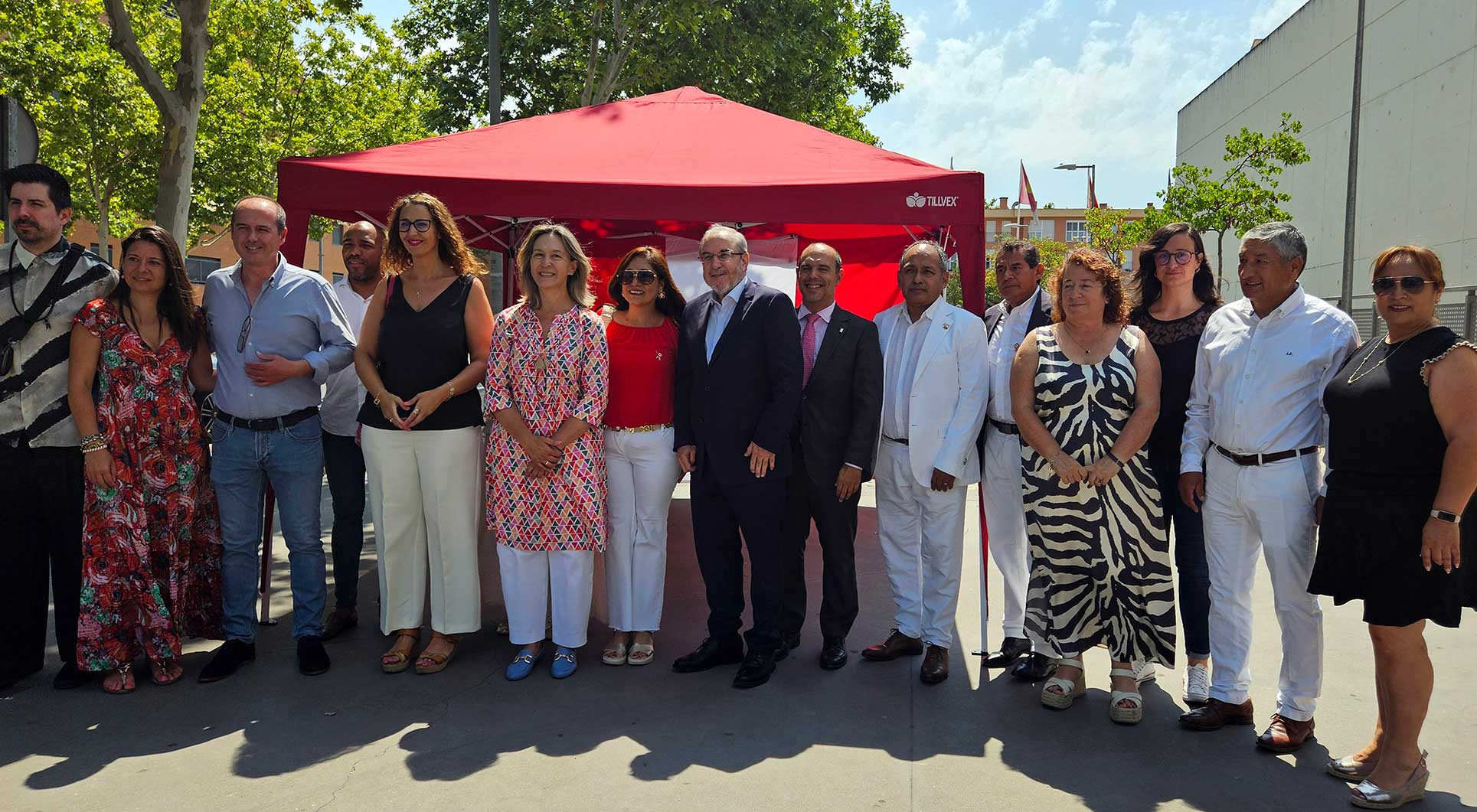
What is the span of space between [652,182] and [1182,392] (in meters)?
2.73

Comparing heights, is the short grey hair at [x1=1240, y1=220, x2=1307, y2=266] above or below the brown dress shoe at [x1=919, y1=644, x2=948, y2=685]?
above

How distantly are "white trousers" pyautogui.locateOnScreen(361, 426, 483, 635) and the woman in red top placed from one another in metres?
0.63

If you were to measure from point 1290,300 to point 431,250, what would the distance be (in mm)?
3549

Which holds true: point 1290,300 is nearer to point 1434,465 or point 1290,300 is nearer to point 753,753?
point 1434,465

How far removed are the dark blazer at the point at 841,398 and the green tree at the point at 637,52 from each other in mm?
11853

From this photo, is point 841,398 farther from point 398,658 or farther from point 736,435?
point 398,658

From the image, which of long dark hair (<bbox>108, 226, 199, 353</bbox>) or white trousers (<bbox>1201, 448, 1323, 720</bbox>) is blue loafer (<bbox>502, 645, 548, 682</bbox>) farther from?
A: white trousers (<bbox>1201, 448, 1323, 720</bbox>)

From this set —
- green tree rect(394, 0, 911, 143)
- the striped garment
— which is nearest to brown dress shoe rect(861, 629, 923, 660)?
the striped garment

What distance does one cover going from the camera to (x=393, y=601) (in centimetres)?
482

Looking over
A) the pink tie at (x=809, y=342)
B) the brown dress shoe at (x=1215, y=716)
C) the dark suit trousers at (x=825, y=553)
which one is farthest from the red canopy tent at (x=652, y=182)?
the brown dress shoe at (x=1215, y=716)

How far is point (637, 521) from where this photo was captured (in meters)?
4.87

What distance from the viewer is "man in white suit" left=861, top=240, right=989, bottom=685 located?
15.4 ft

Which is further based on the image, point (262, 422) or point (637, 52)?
point (637, 52)

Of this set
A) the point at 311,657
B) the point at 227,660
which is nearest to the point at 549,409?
the point at 311,657
